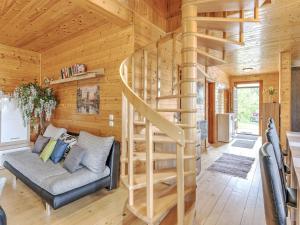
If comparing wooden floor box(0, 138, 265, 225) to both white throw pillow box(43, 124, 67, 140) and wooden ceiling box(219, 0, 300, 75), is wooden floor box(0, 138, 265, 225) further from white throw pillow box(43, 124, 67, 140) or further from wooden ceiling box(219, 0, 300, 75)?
wooden ceiling box(219, 0, 300, 75)

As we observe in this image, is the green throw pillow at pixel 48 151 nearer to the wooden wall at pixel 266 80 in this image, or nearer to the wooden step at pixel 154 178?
the wooden step at pixel 154 178

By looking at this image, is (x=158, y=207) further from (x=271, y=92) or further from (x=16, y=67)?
(x=271, y=92)

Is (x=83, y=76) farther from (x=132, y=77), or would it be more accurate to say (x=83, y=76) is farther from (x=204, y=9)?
(x=204, y=9)

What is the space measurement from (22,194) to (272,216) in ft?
10.6

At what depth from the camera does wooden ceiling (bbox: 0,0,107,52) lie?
272 centimetres

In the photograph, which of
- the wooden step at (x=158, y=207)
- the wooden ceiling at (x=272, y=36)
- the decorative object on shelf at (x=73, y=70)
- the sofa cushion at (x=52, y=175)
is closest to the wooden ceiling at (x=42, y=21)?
the decorative object on shelf at (x=73, y=70)

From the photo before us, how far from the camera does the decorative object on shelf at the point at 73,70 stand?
354 centimetres

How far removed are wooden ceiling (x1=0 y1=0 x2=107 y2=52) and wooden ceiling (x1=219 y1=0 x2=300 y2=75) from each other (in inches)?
113

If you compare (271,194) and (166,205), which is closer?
(271,194)

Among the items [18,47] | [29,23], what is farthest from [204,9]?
[18,47]

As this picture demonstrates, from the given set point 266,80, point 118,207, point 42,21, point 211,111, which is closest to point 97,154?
point 118,207

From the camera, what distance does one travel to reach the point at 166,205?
6.11 feet

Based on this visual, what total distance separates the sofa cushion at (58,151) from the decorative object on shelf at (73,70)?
1.34m

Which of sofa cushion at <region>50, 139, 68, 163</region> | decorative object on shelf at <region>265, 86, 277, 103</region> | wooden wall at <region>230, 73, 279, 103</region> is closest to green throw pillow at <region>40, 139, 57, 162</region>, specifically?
sofa cushion at <region>50, 139, 68, 163</region>
